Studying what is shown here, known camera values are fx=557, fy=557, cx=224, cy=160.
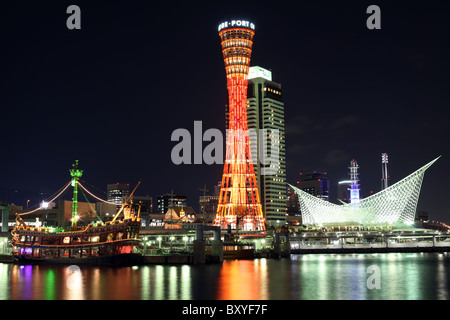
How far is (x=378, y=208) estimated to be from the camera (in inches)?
5591

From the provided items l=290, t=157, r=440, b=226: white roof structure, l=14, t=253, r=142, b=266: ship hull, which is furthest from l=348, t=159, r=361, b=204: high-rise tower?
l=14, t=253, r=142, b=266: ship hull

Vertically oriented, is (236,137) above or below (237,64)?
below

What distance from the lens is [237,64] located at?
100 metres

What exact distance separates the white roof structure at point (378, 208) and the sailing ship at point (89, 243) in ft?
260

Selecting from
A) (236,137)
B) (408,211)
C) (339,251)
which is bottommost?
(339,251)

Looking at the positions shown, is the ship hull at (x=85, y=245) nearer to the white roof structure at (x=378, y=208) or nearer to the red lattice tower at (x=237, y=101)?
the red lattice tower at (x=237, y=101)

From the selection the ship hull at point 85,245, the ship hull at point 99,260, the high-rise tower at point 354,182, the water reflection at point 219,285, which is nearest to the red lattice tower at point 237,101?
the ship hull at point 99,260

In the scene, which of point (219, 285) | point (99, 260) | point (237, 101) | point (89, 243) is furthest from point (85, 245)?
point (237, 101)

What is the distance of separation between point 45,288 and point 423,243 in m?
107

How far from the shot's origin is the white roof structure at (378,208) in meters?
131

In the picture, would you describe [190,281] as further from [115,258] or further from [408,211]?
[408,211]

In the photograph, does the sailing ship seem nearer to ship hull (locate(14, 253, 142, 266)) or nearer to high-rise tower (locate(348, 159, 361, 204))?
ship hull (locate(14, 253, 142, 266))
